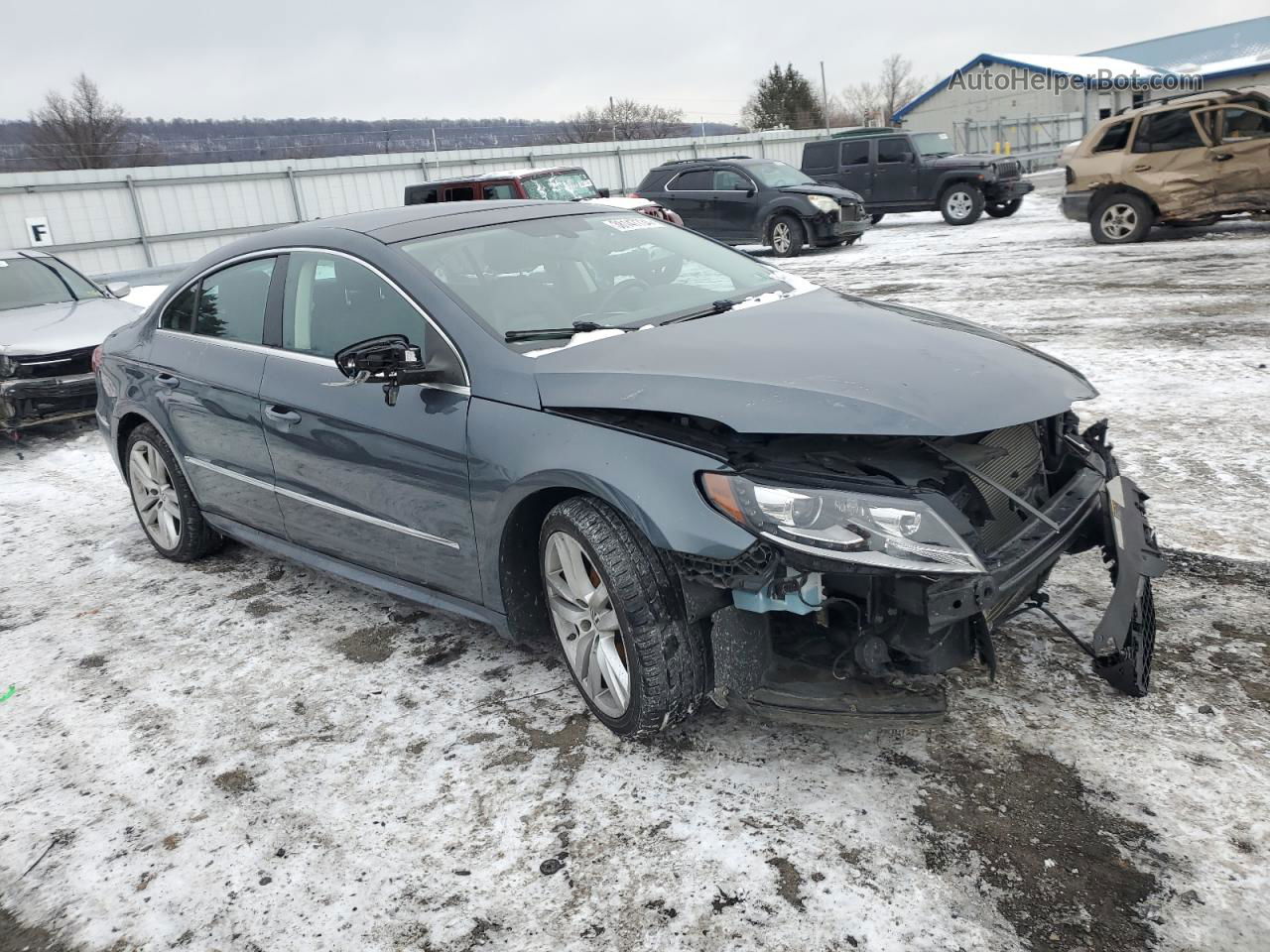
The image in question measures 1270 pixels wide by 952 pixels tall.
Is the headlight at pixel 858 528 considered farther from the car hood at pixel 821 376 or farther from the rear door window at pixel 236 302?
the rear door window at pixel 236 302

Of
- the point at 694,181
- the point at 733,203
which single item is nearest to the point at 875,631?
the point at 733,203

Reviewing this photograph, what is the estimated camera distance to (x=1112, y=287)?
10398mm

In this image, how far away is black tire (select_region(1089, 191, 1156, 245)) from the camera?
43.3 ft

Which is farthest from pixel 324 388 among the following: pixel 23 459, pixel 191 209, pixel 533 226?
pixel 191 209

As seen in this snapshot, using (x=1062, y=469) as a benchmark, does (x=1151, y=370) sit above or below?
below

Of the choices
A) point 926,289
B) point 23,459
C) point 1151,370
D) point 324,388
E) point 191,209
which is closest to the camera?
point 324,388

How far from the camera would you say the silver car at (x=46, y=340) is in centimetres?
770

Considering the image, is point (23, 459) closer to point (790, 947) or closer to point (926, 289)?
point (790, 947)

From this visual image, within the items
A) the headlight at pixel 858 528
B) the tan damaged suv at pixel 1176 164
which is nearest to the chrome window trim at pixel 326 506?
the headlight at pixel 858 528

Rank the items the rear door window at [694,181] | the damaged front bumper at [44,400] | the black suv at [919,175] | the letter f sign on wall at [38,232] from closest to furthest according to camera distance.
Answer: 1. the damaged front bumper at [44,400]
2. the rear door window at [694,181]
3. the letter f sign on wall at [38,232]
4. the black suv at [919,175]

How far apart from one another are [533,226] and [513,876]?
8.18ft

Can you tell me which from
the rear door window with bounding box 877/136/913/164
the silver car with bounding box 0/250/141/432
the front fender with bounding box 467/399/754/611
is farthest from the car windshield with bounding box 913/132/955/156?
the front fender with bounding box 467/399/754/611

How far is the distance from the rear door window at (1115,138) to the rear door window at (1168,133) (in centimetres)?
15

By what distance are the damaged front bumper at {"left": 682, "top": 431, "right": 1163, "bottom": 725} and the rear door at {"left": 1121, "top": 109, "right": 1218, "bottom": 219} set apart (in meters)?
11.8
